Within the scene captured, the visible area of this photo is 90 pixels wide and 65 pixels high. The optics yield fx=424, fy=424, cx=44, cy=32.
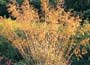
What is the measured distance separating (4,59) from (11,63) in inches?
14.1

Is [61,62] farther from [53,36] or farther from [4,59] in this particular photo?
[4,59]

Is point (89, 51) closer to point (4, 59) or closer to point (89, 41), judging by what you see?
point (89, 41)

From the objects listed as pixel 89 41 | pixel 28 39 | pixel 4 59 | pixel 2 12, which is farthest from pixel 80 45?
pixel 2 12

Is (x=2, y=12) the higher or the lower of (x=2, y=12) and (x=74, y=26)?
the lower

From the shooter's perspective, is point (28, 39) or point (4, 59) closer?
point (28, 39)

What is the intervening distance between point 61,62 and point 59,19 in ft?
2.97

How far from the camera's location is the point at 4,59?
9359mm

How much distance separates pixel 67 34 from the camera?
8477 millimetres

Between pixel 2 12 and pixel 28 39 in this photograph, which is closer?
pixel 28 39

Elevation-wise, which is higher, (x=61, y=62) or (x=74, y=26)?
(x=74, y=26)

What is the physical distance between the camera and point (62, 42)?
855 centimetres

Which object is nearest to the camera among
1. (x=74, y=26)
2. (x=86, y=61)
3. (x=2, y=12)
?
(x=74, y=26)

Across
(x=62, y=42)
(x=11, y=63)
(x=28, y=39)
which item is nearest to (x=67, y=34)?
(x=62, y=42)

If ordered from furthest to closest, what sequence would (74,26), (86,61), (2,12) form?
(2,12) → (86,61) → (74,26)
